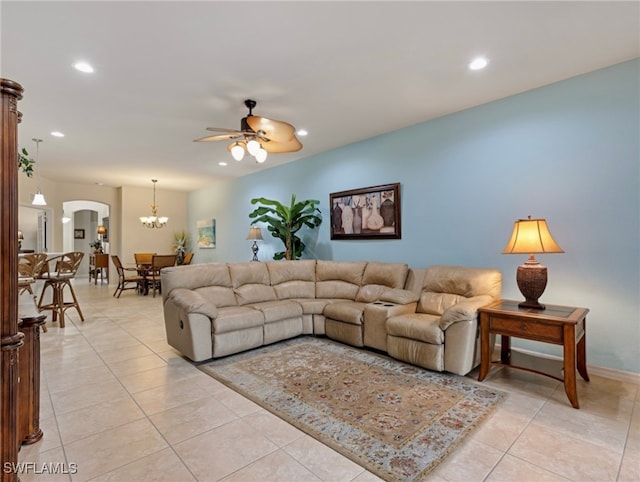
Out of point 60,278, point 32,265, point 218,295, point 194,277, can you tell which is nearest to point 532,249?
point 218,295

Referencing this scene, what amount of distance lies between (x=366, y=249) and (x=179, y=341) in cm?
294

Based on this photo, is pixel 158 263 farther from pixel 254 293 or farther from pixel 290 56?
pixel 290 56

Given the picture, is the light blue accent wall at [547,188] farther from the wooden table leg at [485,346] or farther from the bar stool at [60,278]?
the bar stool at [60,278]

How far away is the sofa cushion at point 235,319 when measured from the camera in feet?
11.1

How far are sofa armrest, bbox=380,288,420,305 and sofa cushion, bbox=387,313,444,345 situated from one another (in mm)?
362

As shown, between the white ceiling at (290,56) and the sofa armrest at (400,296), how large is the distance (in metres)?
2.27

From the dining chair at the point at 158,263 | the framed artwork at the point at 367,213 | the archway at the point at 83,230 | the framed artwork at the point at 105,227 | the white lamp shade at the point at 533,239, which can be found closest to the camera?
the white lamp shade at the point at 533,239

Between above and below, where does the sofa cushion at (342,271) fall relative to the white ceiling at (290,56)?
below

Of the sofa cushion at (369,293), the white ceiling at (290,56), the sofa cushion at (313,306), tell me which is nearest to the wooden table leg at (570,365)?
the sofa cushion at (369,293)

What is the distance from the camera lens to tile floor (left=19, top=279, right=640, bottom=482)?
172 cm

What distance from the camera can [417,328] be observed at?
310 cm

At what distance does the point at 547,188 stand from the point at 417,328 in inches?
79.3

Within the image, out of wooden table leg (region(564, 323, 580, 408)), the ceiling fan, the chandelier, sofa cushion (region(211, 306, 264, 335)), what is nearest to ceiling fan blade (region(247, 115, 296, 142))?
the ceiling fan

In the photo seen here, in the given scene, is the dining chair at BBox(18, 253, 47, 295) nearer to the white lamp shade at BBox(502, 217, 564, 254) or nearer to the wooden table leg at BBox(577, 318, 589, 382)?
the white lamp shade at BBox(502, 217, 564, 254)
